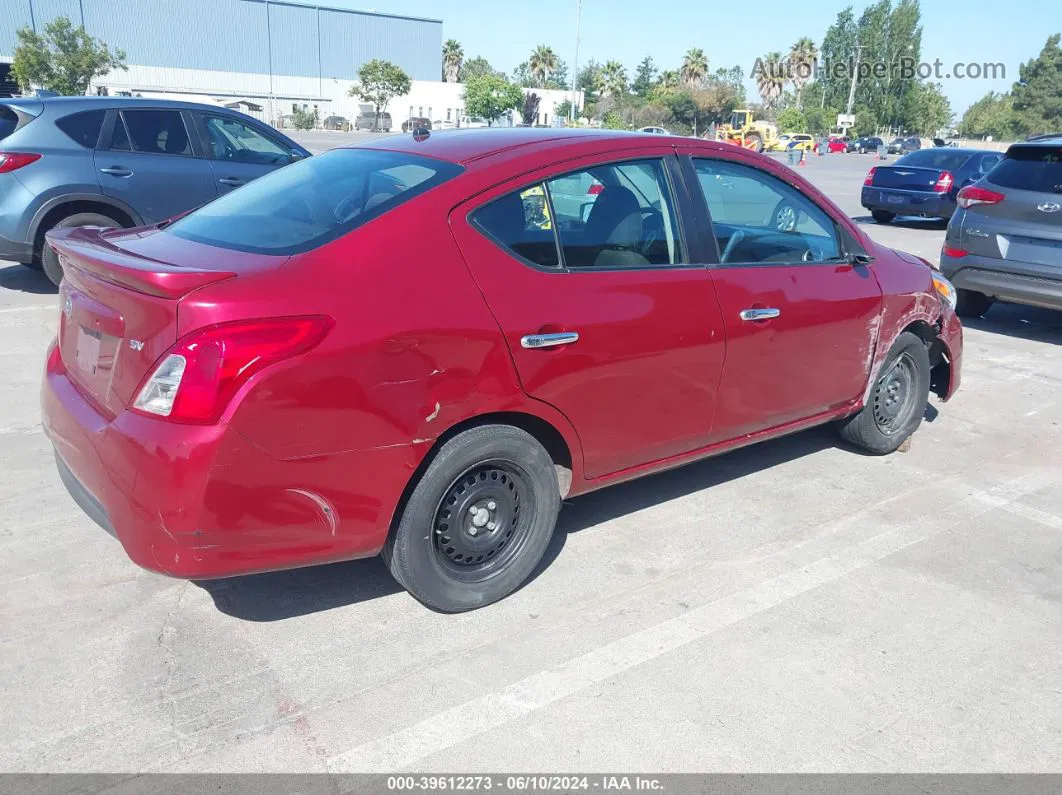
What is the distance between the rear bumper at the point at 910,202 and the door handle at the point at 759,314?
552 inches

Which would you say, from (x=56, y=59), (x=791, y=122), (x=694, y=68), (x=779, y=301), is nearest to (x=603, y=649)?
(x=779, y=301)

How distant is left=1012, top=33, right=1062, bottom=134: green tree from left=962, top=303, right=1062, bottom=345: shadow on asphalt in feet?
303

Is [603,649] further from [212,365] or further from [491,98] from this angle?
[491,98]

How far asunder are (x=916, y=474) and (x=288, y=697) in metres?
3.67

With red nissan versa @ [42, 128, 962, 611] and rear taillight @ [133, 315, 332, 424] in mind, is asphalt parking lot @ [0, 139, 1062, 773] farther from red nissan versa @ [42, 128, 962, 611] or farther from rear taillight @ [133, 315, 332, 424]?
rear taillight @ [133, 315, 332, 424]

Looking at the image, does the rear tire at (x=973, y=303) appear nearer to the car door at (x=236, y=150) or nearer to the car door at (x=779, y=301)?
the car door at (x=779, y=301)

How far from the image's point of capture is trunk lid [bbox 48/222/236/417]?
107 inches

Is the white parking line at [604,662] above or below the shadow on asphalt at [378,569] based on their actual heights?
above

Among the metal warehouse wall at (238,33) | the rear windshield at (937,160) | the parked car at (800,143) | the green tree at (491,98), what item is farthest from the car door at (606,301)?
the metal warehouse wall at (238,33)

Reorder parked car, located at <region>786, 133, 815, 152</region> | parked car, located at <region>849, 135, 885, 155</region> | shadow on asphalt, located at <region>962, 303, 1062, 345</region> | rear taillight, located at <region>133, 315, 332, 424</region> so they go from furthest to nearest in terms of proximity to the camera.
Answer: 1. parked car, located at <region>849, 135, 885, 155</region>
2. parked car, located at <region>786, 133, 815, 152</region>
3. shadow on asphalt, located at <region>962, 303, 1062, 345</region>
4. rear taillight, located at <region>133, 315, 332, 424</region>

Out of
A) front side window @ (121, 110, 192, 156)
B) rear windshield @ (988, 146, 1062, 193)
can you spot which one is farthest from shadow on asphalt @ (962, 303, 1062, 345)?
front side window @ (121, 110, 192, 156)

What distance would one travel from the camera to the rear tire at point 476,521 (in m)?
3.11

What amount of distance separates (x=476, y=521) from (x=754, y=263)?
1777mm

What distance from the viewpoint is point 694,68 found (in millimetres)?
97062
